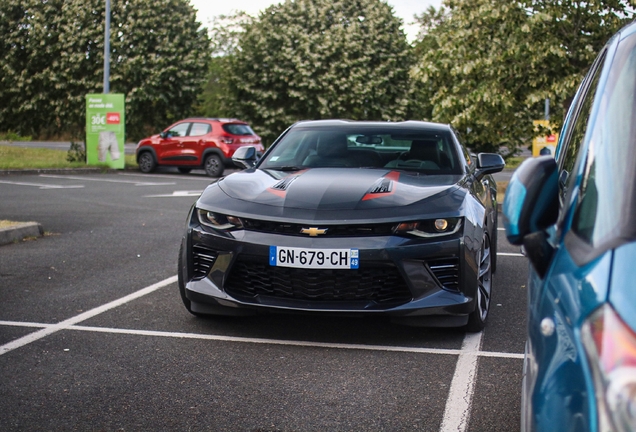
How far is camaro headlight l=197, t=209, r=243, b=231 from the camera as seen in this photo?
16.8ft

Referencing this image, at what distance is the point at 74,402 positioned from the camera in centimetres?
389

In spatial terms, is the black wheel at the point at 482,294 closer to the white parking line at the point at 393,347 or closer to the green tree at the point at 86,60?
the white parking line at the point at 393,347

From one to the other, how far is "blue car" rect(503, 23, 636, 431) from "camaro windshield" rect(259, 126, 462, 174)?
3.86m

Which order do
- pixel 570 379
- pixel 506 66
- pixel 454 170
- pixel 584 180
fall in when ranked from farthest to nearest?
pixel 506 66
pixel 454 170
pixel 584 180
pixel 570 379

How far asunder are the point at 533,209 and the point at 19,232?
8415 mm

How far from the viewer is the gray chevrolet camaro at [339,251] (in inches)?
192

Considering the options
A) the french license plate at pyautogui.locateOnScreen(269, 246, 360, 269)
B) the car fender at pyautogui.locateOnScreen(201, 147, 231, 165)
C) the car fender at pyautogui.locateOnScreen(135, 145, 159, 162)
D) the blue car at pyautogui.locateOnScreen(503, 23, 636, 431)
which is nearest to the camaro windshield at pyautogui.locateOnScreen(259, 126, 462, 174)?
the french license plate at pyautogui.locateOnScreen(269, 246, 360, 269)

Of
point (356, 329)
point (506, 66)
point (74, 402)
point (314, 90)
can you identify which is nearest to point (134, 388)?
point (74, 402)

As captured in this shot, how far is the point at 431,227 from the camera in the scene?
16.3 feet

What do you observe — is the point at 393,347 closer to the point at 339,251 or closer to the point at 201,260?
the point at 339,251

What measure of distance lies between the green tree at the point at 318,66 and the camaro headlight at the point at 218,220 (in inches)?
1449

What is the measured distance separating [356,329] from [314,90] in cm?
3788

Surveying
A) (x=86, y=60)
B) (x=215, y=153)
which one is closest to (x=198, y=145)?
(x=215, y=153)

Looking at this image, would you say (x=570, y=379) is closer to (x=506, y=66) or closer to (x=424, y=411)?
(x=424, y=411)
